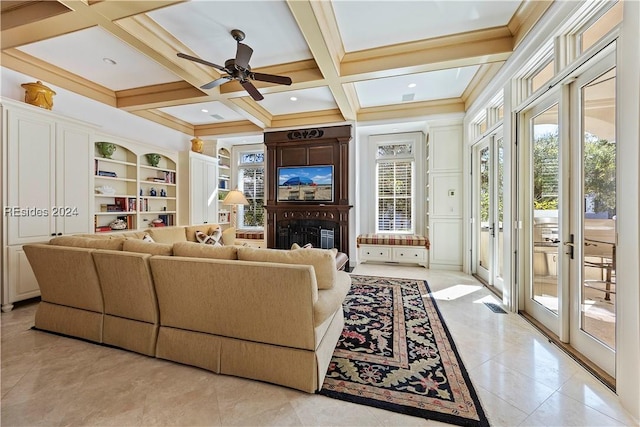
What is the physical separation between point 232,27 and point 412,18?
1.97 m

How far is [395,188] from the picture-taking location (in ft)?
20.2

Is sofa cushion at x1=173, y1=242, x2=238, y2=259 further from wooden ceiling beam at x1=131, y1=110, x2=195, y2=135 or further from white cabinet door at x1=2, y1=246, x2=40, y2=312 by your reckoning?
wooden ceiling beam at x1=131, y1=110, x2=195, y2=135

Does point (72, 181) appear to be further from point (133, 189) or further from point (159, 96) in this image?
point (159, 96)

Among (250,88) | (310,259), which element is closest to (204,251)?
(310,259)

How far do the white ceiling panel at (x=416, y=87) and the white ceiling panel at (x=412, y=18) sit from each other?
834 mm

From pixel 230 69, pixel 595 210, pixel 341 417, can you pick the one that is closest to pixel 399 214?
pixel 595 210

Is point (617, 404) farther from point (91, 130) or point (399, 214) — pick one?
point (91, 130)

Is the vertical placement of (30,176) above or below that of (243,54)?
below

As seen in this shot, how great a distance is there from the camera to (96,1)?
243 cm

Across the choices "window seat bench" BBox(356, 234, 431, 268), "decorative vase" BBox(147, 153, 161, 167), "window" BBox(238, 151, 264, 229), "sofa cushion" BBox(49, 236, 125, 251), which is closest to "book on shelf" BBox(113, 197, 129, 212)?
"decorative vase" BBox(147, 153, 161, 167)

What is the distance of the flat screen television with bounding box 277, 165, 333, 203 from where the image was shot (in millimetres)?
5562

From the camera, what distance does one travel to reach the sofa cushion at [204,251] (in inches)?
80.9

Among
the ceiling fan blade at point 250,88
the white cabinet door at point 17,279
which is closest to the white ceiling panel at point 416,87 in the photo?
the ceiling fan blade at point 250,88

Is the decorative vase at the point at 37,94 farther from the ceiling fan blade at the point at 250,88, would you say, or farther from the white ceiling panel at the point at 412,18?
the white ceiling panel at the point at 412,18
